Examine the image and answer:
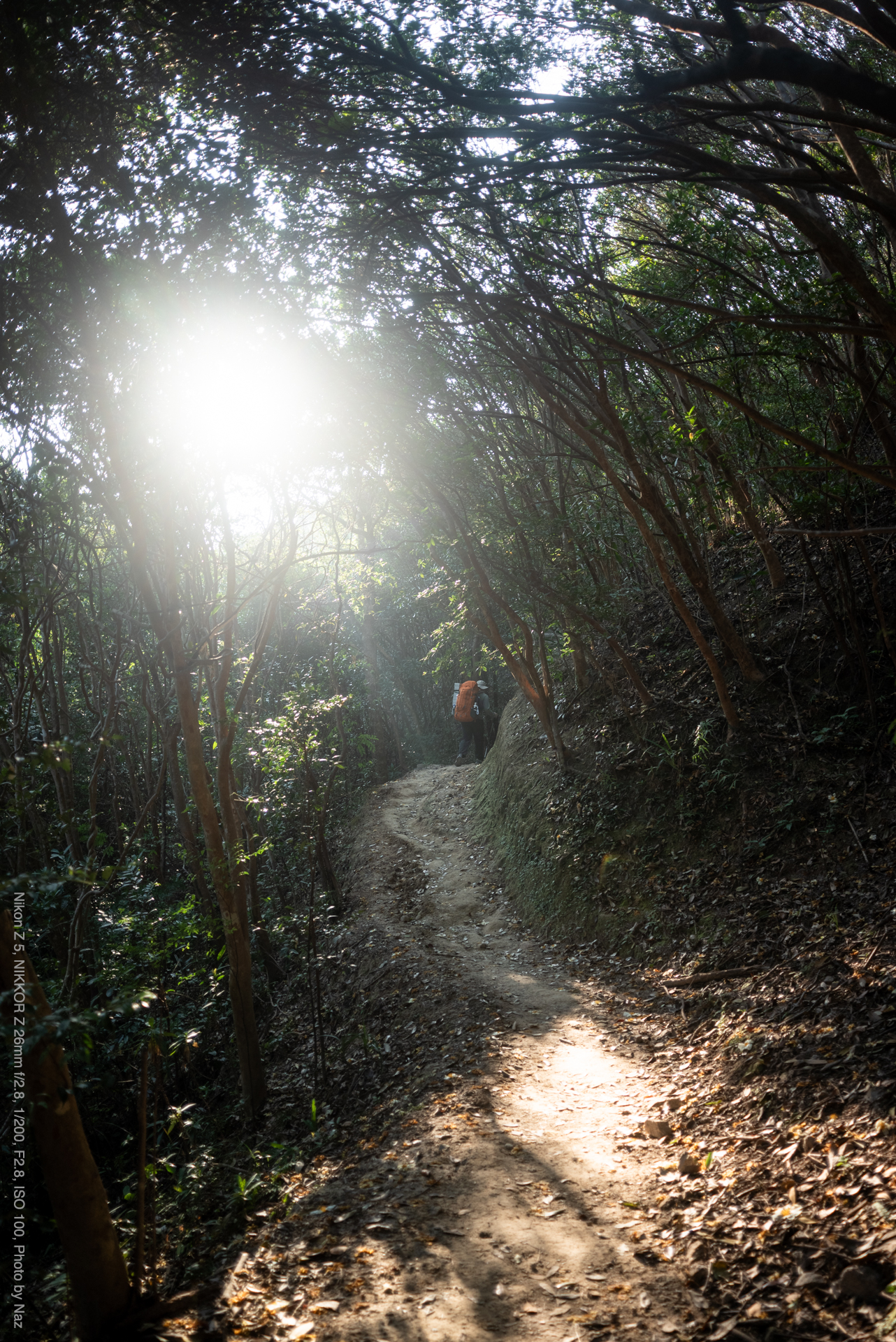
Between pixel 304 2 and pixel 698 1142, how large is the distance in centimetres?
703

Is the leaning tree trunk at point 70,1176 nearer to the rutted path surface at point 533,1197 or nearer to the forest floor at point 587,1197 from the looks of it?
the forest floor at point 587,1197

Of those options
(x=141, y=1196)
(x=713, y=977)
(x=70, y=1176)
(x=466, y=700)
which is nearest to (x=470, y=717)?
(x=466, y=700)

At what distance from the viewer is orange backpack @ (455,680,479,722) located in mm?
19109

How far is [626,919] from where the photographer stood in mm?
8312

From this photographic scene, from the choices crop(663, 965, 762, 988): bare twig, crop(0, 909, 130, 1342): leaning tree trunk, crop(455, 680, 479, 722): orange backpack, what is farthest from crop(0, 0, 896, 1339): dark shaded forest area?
crop(455, 680, 479, 722): orange backpack

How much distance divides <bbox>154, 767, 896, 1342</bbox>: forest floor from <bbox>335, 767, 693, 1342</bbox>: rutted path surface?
14mm

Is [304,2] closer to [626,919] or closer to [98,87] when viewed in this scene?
[98,87]

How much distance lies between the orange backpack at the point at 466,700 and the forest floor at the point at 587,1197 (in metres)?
12.0

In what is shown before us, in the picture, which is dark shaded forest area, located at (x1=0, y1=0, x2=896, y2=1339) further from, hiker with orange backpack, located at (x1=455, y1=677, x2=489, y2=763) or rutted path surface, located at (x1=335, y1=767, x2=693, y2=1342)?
hiker with orange backpack, located at (x1=455, y1=677, x2=489, y2=763)

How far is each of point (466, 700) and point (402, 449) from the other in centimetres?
915

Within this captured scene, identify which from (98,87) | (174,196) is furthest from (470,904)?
(98,87)

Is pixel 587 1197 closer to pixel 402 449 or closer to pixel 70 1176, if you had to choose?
pixel 70 1176

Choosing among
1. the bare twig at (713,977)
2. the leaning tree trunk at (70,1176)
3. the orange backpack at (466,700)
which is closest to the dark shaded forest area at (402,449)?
the leaning tree trunk at (70,1176)

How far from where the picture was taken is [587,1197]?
13.6 ft
